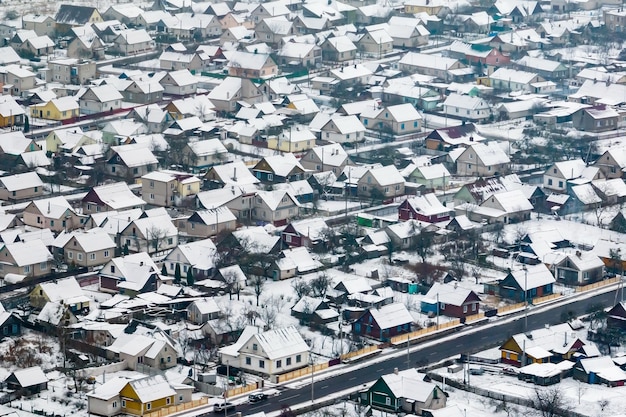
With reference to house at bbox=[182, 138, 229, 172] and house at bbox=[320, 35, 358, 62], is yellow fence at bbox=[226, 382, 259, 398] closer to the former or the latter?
house at bbox=[182, 138, 229, 172]

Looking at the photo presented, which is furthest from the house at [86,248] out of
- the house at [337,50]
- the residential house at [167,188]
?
the house at [337,50]

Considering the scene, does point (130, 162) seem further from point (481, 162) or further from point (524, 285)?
point (524, 285)

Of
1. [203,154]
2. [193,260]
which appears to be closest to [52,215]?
[193,260]

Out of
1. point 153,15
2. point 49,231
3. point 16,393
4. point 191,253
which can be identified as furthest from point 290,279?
point 153,15

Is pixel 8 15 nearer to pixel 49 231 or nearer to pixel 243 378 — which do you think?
pixel 49 231

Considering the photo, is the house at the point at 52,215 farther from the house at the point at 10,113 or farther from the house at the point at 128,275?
the house at the point at 10,113

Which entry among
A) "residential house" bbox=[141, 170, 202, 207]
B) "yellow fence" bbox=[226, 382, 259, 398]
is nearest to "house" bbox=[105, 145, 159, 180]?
"residential house" bbox=[141, 170, 202, 207]
